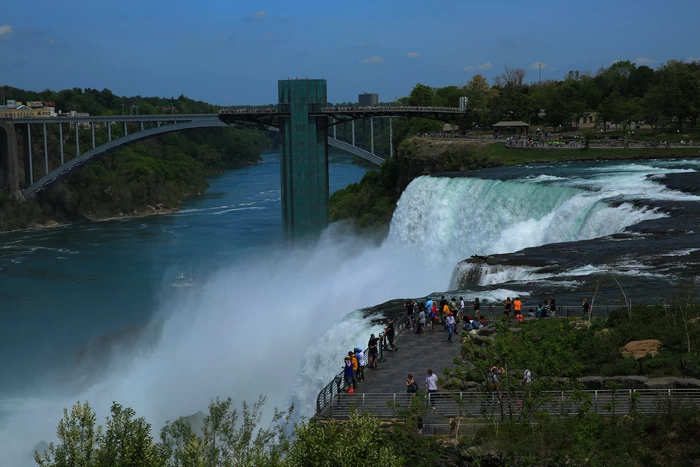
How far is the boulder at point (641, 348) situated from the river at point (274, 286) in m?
4.73

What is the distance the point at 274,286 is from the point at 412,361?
73.0 ft

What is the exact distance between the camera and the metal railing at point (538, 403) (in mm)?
13109

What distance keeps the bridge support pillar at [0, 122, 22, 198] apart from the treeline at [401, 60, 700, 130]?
28.8 m

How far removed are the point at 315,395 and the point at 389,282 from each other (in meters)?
12.0

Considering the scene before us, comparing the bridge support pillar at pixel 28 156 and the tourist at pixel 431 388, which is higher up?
the bridge support pillar at pixel 28 156

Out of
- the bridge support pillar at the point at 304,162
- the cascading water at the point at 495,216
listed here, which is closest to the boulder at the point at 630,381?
the cascading water at the point at 495,216

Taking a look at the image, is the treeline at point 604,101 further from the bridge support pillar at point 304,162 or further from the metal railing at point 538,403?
the metal railing at point 538,403

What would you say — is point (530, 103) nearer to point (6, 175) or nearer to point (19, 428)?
point (6, 175)

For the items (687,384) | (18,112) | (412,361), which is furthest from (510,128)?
(687,384)

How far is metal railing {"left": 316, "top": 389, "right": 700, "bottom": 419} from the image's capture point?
1311 centimetres

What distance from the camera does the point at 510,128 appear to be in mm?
62094

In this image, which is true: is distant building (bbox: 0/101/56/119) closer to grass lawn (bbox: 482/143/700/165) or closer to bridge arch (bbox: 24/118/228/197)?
bridge arch (bbox: 24/118/228/197)

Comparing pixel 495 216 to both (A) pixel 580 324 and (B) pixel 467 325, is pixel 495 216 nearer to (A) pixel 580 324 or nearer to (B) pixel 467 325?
(B) pixel 467 325

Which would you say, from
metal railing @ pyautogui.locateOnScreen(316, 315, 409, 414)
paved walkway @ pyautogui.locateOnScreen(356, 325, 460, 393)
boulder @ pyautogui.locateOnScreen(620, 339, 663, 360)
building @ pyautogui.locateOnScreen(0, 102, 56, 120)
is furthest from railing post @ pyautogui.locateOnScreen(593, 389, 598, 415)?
building @ pyautogui.locateOnScreen(0, 102, 56, 120)
